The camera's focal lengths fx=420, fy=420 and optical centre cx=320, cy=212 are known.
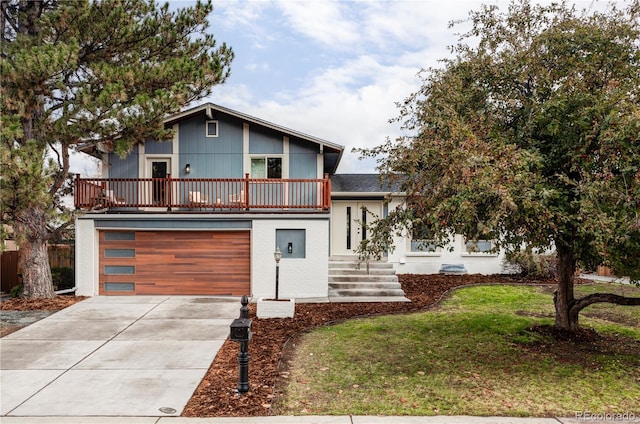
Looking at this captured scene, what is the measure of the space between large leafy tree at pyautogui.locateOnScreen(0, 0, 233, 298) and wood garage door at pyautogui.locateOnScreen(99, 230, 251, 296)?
1503 mm

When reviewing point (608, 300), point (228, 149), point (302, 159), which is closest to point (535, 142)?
point (608, 300)

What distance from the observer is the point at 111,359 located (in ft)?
21.9

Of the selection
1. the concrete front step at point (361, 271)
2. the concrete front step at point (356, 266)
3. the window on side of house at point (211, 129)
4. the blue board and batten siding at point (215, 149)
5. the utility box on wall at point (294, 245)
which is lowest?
the concrete front step at point (361, 271)

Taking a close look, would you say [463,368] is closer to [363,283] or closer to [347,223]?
[363,283]

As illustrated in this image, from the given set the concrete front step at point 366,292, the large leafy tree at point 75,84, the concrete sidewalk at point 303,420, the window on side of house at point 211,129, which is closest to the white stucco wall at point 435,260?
the concrete front step at point 366,292

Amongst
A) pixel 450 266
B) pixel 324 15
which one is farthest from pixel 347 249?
pixel 324 15

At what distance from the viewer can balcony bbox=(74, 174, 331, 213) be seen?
12094 millimetres

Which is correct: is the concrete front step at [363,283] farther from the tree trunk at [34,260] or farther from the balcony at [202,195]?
the tree trunk at [34,260]

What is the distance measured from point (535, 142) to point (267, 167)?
8746 millimetres

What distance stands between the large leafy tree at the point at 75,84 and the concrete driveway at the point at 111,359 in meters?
2.79

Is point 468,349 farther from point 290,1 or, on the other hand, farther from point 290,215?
point 290,1

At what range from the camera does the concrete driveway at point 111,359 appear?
5051mm

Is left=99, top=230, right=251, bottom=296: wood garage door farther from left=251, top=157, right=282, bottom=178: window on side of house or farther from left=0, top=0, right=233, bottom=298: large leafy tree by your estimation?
left=251, top=157, right=282, bottom=178: window on side of house

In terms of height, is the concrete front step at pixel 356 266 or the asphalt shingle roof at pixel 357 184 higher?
the asphalt shingle roof at pixel 357 184
